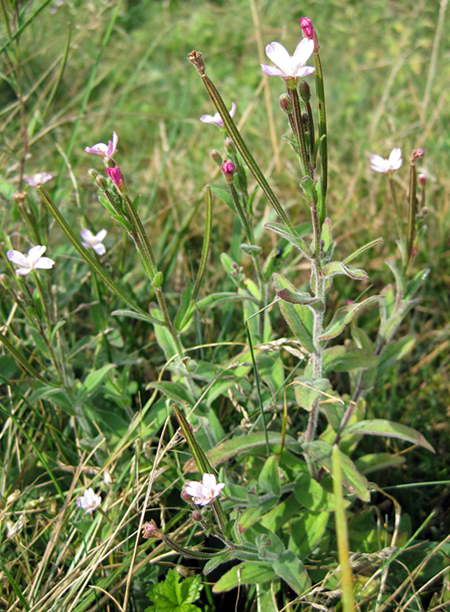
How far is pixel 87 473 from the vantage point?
7.14 feet

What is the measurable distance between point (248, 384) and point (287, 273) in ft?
3.53

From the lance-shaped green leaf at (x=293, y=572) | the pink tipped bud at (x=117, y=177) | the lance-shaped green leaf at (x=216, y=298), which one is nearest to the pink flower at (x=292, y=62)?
the pink tipped bud at (x=117, y=177)

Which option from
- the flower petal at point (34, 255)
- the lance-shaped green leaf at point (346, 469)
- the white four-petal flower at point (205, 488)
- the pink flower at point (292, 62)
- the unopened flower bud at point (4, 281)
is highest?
the pink flower at point (292, 62)

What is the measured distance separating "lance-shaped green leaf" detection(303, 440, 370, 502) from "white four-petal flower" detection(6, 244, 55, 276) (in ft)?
3.82

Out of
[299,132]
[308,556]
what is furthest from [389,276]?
[299,132]

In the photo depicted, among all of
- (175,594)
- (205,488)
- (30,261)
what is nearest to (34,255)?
(30,261)

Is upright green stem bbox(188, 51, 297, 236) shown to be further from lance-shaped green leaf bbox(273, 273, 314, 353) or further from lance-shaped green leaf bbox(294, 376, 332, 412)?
lance-shaped green leaf bbox(294, 376, 332, 412)

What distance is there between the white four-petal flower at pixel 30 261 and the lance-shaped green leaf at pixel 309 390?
3.16ft

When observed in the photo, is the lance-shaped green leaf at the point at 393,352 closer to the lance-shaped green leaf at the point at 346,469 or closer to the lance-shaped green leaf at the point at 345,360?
the lance-shaped green leaf at the point at 345,360

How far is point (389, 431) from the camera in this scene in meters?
1.81

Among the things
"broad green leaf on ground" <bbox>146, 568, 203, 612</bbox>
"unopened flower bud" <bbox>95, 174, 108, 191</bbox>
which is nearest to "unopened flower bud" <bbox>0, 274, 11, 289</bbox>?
"unopened flower bud" <bbox>95, 174, 108, 191</bbox>

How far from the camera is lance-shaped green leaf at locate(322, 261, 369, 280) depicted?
4.46 feet

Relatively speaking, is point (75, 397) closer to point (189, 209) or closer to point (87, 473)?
point (87, 473)

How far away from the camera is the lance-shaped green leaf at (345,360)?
178 centimetres
